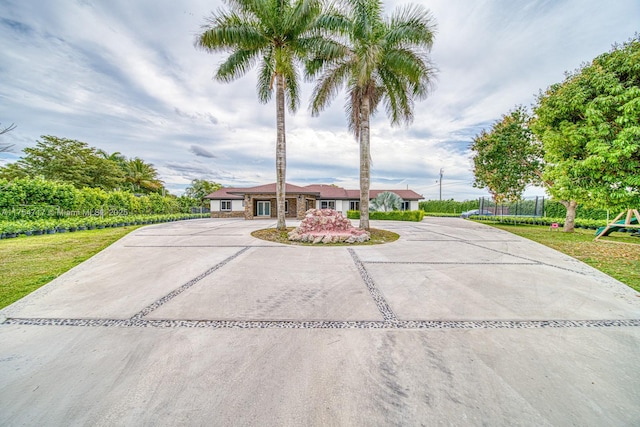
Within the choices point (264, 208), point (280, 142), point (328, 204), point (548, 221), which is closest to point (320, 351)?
point (280, 142)

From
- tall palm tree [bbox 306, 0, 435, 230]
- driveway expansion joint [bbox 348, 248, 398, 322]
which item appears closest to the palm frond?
tall palm tree [bbox 306, 0, 435, 230]

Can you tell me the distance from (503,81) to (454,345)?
13.7 meters

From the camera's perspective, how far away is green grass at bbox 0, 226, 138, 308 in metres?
4.30

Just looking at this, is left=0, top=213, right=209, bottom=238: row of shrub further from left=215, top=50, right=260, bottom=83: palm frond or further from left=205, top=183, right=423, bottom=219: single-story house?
left=215, top=50, right=260, bottom=83: palm frond

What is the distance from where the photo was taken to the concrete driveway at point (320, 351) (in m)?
1.79

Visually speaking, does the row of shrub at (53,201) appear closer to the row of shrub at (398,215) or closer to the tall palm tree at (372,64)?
the tall palm tree at (372,64)

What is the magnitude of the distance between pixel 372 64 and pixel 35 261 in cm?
1149

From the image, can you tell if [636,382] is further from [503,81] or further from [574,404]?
[503,81]

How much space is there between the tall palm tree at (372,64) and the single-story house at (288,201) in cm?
1200

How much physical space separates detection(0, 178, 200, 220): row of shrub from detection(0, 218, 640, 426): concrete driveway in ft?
37.9

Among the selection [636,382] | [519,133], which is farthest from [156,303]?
[519,133]

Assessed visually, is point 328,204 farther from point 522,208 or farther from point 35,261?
point 35,261

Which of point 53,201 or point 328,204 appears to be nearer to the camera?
point 53,201

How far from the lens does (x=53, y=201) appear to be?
13.0m
